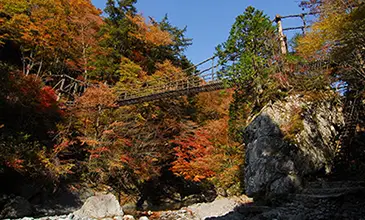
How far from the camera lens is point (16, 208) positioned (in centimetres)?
700

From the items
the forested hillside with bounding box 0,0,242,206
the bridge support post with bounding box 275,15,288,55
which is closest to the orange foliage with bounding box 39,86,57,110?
the forested hillside with bounding box 0,0,242,206

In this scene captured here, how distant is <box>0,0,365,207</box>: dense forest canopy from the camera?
267 inches

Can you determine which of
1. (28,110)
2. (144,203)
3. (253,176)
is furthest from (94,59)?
(253,176)

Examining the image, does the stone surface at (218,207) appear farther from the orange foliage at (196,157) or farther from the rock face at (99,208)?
the rock face at (99,208)

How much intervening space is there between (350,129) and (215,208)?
4533 millimetres

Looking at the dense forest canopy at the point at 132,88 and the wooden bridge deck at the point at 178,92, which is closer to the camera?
the dense forest canopy at the point at 132,88

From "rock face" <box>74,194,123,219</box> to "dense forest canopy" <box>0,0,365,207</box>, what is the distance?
1.83 metres

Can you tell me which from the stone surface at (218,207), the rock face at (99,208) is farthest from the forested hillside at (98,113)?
the rock face at (99,208)

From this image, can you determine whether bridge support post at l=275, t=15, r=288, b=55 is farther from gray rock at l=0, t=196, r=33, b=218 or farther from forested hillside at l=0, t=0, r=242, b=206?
gray rock at l=0, t=196, r=33, b=218

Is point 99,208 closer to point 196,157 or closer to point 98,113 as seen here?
point 98,113

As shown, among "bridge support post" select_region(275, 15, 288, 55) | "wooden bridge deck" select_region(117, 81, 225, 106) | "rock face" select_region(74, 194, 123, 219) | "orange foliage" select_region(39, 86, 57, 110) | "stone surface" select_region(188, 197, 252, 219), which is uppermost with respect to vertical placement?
"bridge support post" select_region(275, 15, 288, 55)

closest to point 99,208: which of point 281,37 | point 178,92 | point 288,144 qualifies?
point 178,92

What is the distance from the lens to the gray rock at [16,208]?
6.81 m

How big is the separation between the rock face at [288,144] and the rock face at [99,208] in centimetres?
405
